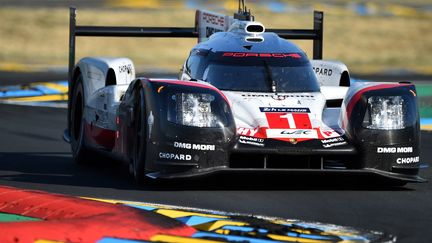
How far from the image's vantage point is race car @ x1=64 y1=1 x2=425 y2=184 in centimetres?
1052

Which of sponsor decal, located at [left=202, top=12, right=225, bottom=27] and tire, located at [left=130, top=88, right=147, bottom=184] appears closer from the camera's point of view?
tire, located at [left=130, top=88, right=147, bottom=184]

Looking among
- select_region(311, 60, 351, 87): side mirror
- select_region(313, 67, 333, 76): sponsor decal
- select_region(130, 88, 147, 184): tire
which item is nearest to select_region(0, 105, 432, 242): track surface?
select_region(130, 88, 147, 184): tire

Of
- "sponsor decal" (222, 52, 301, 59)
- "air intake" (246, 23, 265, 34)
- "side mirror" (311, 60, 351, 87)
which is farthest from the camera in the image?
"side mirror" (311, 60, 351, 87)

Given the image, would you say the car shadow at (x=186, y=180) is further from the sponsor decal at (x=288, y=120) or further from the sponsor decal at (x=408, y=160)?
the sponsor decal at (x=288, y=120)

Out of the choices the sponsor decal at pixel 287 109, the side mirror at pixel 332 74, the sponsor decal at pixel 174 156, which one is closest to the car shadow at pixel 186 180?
the sponsor decal at pixel 174 156

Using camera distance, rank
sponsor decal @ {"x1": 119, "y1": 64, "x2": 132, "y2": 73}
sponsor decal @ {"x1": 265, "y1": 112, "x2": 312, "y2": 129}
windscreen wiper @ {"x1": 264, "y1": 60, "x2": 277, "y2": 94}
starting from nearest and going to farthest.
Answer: sponsor decal @ {"x1": 265, "y1": 112, "x2": 312, "y2": 129}, windscreen wiper @ {"x1": 264, "y1": 60, "x2": 277, "y2": 94}, sponsor decal @ {"x1": 119, "y1": 64, "x2": 132, "y2": 73}

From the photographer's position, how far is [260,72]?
11562 millimetres

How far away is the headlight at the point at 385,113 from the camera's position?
35.3 ft

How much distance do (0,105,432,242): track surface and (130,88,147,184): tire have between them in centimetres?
12

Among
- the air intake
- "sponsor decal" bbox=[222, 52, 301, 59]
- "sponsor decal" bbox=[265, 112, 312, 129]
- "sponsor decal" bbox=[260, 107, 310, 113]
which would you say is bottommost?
"sponsor decal" bbox=[265, 112, 312, 129]

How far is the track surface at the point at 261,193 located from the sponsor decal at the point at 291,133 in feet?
1.48

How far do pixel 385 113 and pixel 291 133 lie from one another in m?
0.84

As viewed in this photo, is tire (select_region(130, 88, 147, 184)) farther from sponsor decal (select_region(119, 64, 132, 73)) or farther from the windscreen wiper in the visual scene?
sponsor decal (select_region(119, 64, 132, 73))

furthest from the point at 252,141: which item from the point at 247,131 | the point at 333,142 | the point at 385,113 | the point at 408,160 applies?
the point at 408,160
